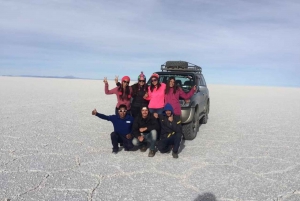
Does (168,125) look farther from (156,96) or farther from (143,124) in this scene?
(156,96)

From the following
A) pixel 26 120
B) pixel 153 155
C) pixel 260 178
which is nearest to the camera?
pixel 260 178

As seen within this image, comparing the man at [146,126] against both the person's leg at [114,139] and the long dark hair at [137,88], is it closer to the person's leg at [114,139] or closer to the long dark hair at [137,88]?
the person's leg at [114,139]

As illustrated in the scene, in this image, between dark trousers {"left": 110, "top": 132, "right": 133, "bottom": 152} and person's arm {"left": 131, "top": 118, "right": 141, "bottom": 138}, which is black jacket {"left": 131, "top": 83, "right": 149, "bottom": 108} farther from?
dark trousers {"left": 110, "top": 132, "right": 133, "bottom": 152}

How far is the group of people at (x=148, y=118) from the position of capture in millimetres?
5789

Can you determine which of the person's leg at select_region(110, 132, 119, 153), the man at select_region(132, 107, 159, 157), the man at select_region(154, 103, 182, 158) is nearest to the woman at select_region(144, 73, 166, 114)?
the man at select_region(154, 103, 182, 158)

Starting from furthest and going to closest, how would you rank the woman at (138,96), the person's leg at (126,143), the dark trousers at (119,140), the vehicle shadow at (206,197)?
the woman at (138,96) → the person's leg at (126,143) → the dark trousers at (119,140) → the vehicle shadow at (206,197)

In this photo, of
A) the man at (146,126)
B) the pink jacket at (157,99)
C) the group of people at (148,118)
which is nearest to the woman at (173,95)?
the group of people at (148,118)

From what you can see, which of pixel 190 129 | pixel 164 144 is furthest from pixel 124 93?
pixel 190 129

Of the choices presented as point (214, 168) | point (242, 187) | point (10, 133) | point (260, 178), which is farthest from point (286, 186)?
point (10, 133)

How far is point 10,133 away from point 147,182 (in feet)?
15.9

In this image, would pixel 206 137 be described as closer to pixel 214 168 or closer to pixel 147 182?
pixel 214 168

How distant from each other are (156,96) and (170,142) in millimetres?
1106

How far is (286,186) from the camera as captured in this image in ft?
14.5

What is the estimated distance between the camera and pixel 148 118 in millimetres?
5789
